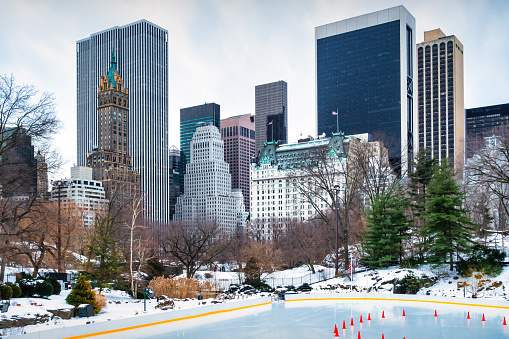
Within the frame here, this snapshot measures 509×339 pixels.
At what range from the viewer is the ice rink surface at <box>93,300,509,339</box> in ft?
69.6

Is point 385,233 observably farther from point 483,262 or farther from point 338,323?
point 338,323

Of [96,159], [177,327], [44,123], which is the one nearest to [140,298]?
[177,327]

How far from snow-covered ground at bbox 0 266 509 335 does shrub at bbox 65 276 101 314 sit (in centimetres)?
42

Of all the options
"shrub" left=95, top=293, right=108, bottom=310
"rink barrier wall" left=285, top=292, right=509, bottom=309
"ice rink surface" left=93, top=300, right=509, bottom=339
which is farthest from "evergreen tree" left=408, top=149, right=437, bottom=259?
"shrub" left=95, top=293, right=108, bottom=310

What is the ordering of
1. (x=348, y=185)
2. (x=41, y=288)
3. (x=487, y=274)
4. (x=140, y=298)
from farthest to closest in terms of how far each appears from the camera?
(x=348, y=185), (x=487, y=274), (x=140, y=298), (x=41, y=288)

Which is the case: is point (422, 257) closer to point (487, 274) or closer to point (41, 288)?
point (487, 274)

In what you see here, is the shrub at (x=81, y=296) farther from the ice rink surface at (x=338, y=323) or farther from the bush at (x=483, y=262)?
the bush at (x=483, y=262)

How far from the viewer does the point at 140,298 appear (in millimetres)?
32281

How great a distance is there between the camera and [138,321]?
2378 cm

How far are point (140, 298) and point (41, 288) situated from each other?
6.80 metres

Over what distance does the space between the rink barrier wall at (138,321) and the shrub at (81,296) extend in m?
1.40

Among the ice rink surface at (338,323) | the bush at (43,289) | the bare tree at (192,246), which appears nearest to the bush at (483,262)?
the ice rink surface at (338,323)

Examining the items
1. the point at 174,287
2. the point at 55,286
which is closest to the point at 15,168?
the point at 55,286

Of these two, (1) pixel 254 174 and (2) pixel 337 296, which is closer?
(2) pixel 337 296
